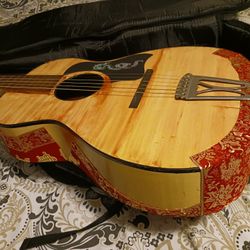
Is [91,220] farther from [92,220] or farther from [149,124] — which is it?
[149,124]

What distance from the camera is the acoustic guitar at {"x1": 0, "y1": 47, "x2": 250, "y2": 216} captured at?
515 mm

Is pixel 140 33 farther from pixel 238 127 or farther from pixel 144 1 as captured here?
pixel 238 127

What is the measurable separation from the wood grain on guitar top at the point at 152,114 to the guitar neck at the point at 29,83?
0.7 inches

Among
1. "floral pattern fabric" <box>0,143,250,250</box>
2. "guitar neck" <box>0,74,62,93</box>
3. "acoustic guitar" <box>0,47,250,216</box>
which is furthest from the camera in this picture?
"guitar neck" <box>0,74,62,93</box>

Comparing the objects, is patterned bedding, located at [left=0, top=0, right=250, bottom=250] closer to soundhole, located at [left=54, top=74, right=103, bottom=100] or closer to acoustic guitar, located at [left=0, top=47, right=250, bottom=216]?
acoustic guitar, located at [left=0, top=47, right=250, bottom=216]

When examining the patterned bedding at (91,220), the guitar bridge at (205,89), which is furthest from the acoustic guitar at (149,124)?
the patterned bedding at (91,220)

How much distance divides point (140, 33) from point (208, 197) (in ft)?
1.78

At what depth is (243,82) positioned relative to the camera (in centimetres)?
61

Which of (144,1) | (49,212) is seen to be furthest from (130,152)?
(144,1)

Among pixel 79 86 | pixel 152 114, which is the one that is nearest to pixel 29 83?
pixel 79 86

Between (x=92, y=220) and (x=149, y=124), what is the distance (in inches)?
12.9

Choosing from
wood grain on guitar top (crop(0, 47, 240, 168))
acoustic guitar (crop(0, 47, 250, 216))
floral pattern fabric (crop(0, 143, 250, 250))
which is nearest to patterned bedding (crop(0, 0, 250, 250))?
floral pattern fabric (crop(0, 143, 250, 250))

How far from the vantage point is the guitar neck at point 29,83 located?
799 mm

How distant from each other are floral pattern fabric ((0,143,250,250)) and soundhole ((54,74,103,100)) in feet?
0.83
